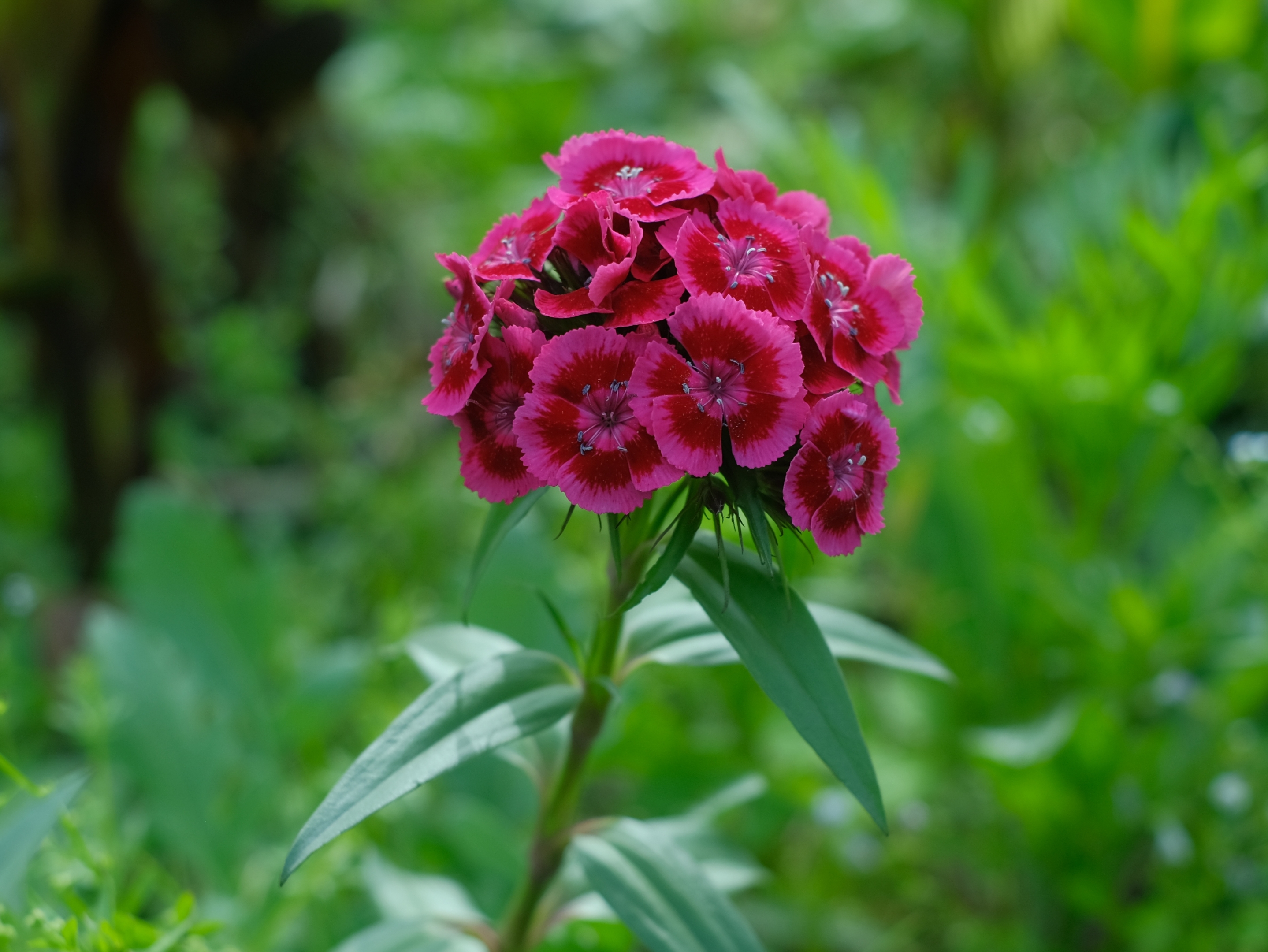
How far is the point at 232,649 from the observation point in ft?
4.67

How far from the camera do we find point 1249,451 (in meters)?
1.13

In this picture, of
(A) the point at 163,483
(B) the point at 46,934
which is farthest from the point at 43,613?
(B) the point at 46,934

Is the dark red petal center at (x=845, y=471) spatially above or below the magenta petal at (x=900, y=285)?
below

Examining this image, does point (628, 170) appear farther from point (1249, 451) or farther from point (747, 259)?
point (1249, 451)

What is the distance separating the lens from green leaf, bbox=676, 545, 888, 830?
594 millimetres

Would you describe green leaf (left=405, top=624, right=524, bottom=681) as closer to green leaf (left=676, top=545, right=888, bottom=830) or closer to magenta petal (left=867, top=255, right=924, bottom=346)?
green leaf (left=676, top=545, right=888, bottom=830)

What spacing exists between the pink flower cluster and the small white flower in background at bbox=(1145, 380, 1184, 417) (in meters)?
0.83

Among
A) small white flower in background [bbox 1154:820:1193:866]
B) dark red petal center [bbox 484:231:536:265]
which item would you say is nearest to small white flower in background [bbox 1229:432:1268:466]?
small white flower in background [bbox 1154:820:1193:866]

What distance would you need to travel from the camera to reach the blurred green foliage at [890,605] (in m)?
1.20

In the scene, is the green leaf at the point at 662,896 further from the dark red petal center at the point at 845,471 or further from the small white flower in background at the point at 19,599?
the small white flower in background at the point at 19,599

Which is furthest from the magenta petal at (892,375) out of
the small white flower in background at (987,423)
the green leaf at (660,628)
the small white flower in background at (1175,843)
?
the small white flower in background at (987,423)

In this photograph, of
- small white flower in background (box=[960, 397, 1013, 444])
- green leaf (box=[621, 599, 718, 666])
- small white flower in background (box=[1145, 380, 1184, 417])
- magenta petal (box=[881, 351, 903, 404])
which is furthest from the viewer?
small white flower in background (box=[960, 397, 1013, 444])

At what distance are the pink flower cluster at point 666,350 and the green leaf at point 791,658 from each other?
68 mm

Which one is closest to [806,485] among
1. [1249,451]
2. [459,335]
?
[459,335]
